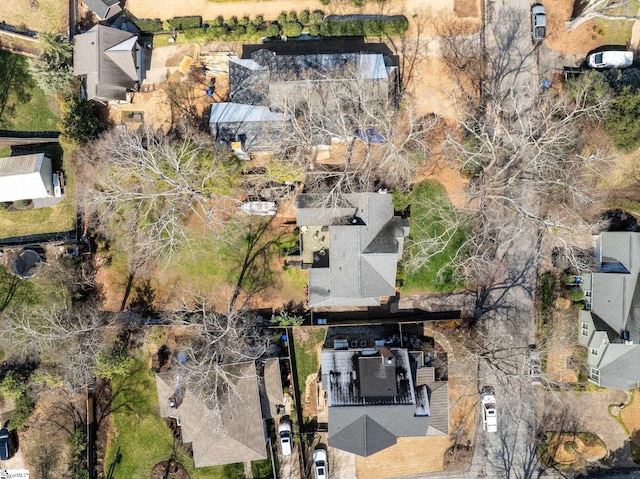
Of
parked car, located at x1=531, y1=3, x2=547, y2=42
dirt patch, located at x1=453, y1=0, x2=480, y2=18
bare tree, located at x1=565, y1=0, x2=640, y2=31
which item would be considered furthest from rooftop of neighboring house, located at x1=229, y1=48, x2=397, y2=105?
bare tree, located at x1=565, y1=0, x2=640, y2=31

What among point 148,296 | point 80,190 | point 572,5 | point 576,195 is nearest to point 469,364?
point 576,195

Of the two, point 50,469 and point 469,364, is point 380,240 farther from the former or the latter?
point 50,469

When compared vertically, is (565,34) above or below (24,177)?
above

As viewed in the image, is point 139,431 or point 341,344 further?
point 139,431

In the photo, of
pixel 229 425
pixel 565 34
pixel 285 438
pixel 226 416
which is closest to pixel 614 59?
pixel 565 34

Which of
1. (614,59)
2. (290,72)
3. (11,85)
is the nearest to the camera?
(290,72)

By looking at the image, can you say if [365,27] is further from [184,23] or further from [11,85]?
[11,85]
